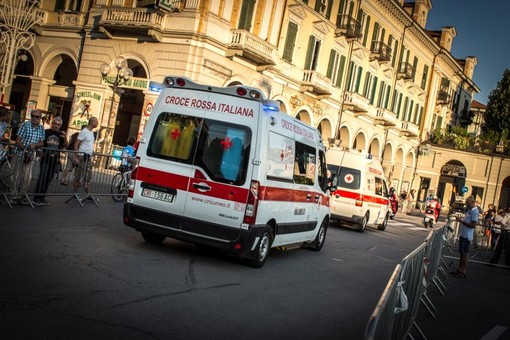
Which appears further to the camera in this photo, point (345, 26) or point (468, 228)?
point (345, 26)

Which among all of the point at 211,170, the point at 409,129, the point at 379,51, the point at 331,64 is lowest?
the point at 211,170

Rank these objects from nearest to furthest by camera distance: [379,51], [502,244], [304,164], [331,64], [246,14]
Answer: [304,164], [502,244], [246,14], [331,64], [379,51]

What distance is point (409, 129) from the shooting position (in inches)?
1850

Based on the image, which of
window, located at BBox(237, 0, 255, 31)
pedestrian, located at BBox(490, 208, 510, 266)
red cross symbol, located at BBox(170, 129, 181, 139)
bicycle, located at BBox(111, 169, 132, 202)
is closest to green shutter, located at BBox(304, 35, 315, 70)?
window, located at BBox(237, 0, 255, 31)

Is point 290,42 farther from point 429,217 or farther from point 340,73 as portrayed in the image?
point 429,217

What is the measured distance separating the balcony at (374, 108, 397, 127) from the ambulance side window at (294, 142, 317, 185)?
31.3 m

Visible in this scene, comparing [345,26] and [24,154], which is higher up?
[345,26]

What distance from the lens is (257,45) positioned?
24.0 metres

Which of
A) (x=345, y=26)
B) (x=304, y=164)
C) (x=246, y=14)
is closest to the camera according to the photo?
(x=304, y=164)

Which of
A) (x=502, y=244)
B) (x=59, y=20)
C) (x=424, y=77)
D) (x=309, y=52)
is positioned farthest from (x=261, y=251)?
(x=424, y=77)

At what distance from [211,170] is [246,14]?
58.9ft

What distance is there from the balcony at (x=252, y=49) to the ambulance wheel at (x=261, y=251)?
16.0 metres

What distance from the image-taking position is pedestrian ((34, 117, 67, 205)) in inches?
414

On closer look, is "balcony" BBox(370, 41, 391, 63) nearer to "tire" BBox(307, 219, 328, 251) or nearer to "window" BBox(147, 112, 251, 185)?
"tire" BBox(307, 219, 328, 251)
